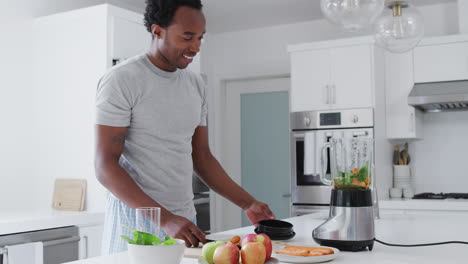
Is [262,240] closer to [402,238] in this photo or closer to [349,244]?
[349,244]

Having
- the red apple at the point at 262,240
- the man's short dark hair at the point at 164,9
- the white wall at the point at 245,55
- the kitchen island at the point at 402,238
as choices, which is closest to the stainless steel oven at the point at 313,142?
the white wall at the point at 245,55

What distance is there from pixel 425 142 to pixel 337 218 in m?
3.25

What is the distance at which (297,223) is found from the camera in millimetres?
2051

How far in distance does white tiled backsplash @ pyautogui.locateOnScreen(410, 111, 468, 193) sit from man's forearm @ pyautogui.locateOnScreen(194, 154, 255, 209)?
2.91 meters

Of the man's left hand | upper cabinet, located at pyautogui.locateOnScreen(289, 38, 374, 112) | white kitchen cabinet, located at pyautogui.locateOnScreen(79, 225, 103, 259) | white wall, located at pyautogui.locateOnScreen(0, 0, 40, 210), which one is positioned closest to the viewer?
the man's left hand

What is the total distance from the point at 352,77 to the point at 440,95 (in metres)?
0.65

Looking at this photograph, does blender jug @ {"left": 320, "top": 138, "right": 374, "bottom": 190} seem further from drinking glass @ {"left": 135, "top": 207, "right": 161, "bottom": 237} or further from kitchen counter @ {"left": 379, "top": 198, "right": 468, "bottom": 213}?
kitchen counter @ {"left": 379, "top": 198, "right": 468, "bottom": 213}

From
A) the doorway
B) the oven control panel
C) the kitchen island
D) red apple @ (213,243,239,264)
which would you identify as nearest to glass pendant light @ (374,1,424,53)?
the kitchen island

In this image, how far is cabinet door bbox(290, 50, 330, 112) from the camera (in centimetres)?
416

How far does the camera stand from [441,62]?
4.00 m

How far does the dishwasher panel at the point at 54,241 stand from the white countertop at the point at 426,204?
220cm

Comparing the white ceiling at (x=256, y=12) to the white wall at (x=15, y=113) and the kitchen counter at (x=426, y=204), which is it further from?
the kitchen counter at (x=426, y=204)

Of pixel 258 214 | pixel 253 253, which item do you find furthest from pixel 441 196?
pixel 253 253

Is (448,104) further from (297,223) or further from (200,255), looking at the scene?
(200,255)
